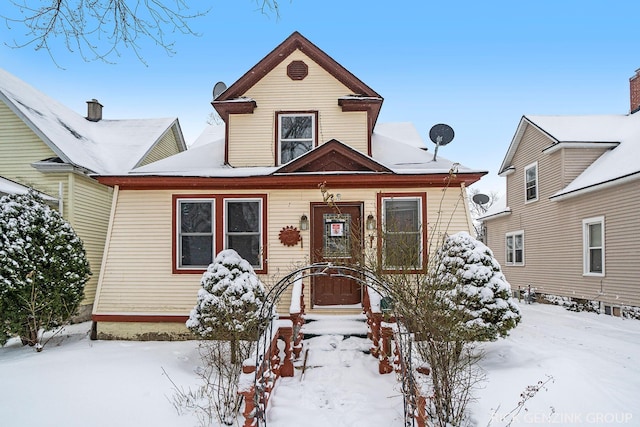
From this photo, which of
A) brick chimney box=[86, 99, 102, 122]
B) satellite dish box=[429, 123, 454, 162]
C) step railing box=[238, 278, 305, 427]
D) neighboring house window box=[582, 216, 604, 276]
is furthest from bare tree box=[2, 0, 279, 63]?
brick chimney box=[86, 99, 102, 122]

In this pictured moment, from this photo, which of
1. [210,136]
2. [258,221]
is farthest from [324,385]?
[210,136]

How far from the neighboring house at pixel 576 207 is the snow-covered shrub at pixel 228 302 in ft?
31.1

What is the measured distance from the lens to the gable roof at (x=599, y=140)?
10867 millimetres

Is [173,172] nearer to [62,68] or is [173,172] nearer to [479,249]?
[62,68]

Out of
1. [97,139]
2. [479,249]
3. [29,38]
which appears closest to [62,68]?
[29,38]

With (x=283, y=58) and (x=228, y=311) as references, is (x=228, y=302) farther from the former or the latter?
(x=283, y=58)

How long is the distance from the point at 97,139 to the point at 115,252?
723 centimetres

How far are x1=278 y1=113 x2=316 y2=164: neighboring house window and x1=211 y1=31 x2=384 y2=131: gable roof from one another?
82 cm

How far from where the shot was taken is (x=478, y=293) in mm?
6246

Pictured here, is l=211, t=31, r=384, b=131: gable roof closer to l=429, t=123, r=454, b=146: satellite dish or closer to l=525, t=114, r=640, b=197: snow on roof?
l=429, t=123, r=454, b=146: satellite dish

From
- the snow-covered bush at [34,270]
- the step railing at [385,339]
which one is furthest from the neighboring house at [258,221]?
the step railing at [385,339]

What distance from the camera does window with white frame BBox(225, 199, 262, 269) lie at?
28.7ft

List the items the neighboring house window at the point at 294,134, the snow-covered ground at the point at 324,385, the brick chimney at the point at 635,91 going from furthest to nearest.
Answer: the brick chimney at the point at 635,91 → the neighboring house window at the point at 294,134 → the snow-covered ground at the point at 324,385

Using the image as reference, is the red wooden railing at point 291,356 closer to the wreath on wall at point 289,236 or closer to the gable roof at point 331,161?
the wreath on wall at point 289,236
